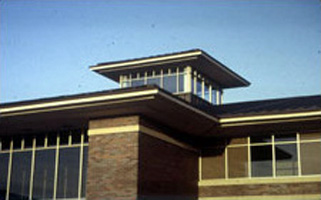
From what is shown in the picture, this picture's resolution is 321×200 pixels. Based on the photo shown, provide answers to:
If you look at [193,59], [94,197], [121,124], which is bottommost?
[94,197]

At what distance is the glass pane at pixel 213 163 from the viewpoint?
2208cm

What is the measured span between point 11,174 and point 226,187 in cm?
887

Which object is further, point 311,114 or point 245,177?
point 245,177

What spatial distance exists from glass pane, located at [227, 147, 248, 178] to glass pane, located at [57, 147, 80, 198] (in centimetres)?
626

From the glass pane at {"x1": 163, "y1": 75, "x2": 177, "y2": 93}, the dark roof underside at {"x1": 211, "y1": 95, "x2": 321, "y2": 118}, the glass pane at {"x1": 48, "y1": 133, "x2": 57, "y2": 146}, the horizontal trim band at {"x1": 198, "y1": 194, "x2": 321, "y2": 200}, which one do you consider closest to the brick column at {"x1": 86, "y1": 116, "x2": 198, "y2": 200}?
the horizontal trim band at {"x1": 198, "y1": 194, "x2": 321, "y2": 200}

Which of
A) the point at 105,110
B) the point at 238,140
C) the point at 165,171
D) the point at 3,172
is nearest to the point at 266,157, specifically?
the point at 238,140

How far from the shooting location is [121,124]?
1880 cm

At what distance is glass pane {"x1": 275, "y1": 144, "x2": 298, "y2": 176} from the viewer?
20.7 metres

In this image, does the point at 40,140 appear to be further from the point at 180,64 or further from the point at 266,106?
the point at 266,106

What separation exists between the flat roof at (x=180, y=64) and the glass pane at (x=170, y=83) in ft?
1.84

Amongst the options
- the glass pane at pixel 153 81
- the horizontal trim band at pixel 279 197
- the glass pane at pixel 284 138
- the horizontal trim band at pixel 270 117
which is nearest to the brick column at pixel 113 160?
the horizontal trim band at pixel 270 117

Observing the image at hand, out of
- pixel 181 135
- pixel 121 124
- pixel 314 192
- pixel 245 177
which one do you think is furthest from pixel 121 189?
pixel 314 192

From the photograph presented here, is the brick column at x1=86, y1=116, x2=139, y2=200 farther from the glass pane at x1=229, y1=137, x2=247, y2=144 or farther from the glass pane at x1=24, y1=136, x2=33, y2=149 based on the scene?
the glass pane at x1=229, y1=137, x2=247, y2=144

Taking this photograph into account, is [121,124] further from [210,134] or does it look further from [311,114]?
[311,114]
